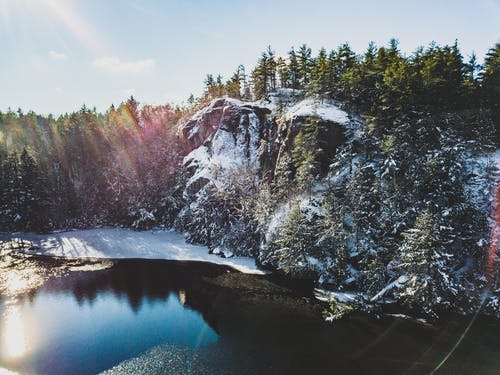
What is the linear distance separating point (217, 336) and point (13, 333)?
2171 centimetres

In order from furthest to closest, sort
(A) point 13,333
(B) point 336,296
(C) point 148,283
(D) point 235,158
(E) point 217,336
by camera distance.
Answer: (D) point 235,158 → (C) point 148,283 → (B) point 336,296 → (A) point 13,333 → (E) point 217,336

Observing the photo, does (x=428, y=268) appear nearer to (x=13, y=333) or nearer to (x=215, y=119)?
(x=13, y=333)

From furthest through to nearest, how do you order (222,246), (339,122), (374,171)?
1. (222,246)
2. (339,122)
3. (374,171)

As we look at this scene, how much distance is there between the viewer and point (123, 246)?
67.2 m

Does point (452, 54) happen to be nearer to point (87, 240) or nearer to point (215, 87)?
point (215, 87)

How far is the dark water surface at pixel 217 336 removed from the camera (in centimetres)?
2638

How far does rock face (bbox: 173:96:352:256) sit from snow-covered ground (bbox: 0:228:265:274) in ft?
11.9

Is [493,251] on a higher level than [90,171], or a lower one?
lower

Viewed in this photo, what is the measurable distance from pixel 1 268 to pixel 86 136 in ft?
167

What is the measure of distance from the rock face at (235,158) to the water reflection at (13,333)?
3455 centimetres

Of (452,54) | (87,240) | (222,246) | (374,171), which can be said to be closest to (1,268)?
(87,240)

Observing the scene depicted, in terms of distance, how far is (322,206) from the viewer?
158ft

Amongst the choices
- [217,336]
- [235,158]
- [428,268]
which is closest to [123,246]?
[235,158]

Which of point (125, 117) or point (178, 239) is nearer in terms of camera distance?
point (178, 239)
